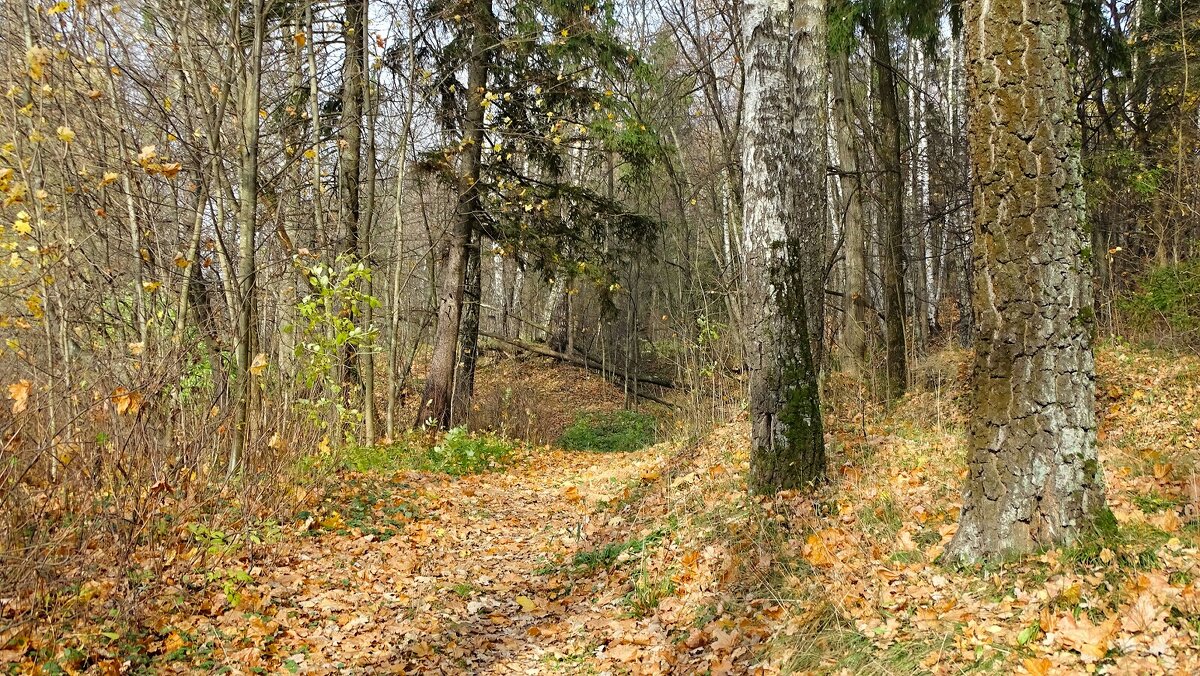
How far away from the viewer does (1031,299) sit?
10.9 ft

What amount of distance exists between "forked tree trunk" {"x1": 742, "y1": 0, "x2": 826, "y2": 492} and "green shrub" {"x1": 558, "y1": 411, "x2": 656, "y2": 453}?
27.5 ft

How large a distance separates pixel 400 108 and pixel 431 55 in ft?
5.64

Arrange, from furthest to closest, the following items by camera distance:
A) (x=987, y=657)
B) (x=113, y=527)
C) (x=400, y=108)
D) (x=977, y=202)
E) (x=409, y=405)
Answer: (x=409, y=405), (x=400, y=108), (x=113, y=527), (x=977, y=202), (x=987, y=657)

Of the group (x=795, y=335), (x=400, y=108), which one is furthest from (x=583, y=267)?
(x=795, y=335)

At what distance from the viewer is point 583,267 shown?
12.3 meters

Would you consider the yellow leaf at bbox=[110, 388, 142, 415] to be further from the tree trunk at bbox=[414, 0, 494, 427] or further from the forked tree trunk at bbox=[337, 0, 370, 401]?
the tree trunk at bbox=[414, 0, 494, 427]

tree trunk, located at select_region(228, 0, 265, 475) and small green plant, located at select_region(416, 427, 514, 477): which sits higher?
tree trunk, located at select_region(228, 0, 265, 475)

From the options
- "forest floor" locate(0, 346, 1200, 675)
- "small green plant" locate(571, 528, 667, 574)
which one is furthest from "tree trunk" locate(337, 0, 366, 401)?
"small green plant" locate(571, 528, 667, 574)

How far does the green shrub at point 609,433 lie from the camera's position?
45.5 feet

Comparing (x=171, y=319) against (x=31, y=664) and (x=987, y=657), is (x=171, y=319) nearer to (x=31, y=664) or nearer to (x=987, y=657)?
(x=31, y=664)

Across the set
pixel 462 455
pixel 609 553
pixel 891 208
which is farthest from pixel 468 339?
pixel 609 553

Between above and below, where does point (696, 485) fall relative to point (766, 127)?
below

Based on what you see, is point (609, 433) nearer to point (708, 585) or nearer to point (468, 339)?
point (468, 339)

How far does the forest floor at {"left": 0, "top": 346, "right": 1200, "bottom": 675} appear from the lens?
10.0 ft
